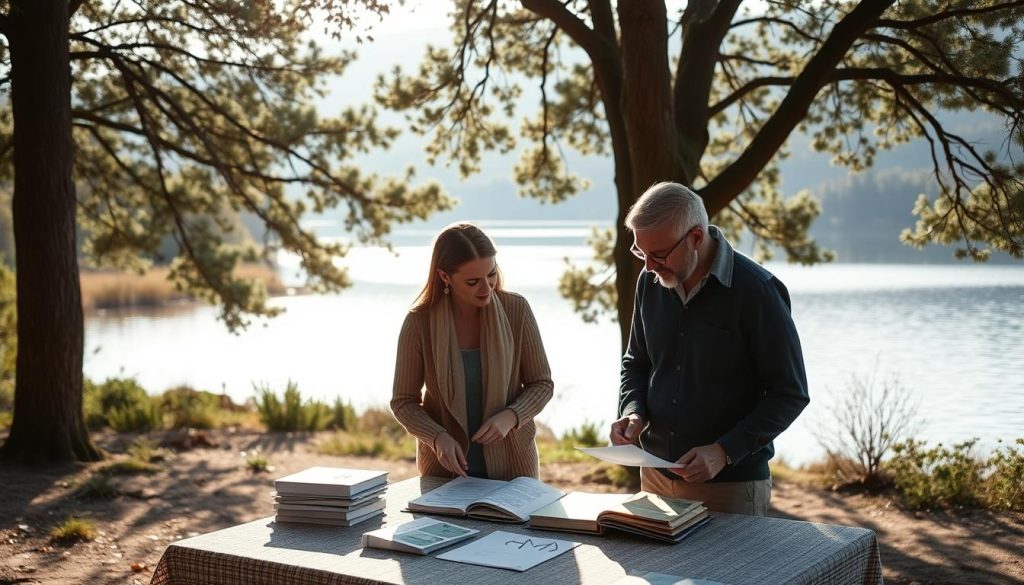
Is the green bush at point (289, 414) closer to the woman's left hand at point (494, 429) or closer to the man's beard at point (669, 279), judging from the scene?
the woman's left hand at point (494, 429)

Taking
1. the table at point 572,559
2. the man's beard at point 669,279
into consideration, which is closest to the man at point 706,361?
the man's beard at point 669,279

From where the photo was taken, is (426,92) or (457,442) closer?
(457,442)

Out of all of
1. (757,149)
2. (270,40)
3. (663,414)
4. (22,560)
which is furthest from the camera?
(270,40)

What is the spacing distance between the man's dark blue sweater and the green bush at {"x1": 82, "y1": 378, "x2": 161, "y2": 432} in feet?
26.3

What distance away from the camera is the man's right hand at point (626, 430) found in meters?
3.38

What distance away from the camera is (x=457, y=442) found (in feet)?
12.4

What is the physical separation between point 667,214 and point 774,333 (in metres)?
0.48

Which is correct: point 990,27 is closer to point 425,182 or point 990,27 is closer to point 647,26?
point 647,26

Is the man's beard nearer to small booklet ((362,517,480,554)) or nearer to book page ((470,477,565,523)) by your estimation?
book page ((470,477,565,523))

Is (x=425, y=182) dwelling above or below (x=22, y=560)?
above

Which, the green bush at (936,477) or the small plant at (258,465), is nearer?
the green bush at (936,477)

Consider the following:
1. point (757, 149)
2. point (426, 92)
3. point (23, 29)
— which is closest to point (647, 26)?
point (757, 149)

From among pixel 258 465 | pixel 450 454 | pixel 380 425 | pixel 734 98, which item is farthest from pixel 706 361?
pixel 380 425

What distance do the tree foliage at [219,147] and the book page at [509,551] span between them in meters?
7.36
